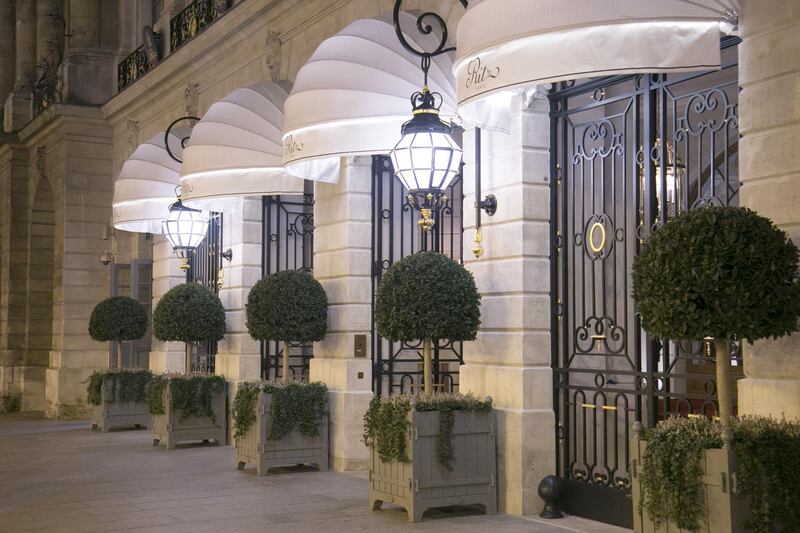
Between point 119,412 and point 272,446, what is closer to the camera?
point 272,446

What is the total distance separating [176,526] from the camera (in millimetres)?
9984

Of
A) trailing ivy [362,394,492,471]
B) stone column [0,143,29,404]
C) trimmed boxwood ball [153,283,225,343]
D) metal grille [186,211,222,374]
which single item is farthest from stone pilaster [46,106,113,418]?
trailing ivy [362,394,492,471]

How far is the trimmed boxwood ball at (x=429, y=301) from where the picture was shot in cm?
1056

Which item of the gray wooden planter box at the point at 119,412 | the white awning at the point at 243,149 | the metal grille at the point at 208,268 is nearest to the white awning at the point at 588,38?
the white awning at the point at 243,149

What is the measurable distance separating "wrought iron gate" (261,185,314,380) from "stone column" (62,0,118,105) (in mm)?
9231

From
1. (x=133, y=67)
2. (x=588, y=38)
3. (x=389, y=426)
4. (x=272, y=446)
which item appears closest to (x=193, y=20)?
(x=133, y=67)

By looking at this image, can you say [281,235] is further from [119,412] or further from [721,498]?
[721,498]

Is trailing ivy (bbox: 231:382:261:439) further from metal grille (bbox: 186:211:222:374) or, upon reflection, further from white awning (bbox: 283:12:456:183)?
metal grille (bbox: 186:211:222:374)

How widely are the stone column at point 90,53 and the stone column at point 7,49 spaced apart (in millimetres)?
6531

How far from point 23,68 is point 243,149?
53.9 ft

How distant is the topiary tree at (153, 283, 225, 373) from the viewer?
17.0 m

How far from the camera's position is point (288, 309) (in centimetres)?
1384

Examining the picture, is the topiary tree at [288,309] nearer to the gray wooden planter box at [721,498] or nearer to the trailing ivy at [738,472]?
the trailing ivy at [738,472]

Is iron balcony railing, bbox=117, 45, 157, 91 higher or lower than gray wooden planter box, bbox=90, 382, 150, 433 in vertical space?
higher
